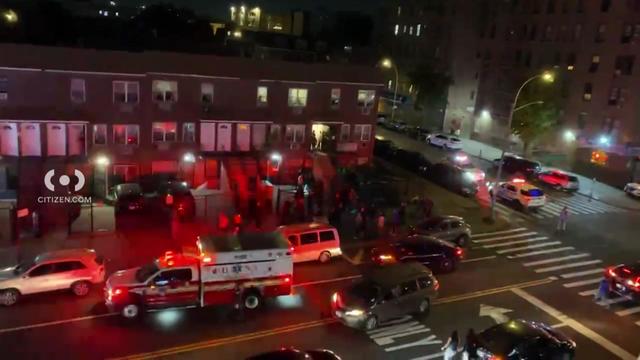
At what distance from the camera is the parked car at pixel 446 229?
29.5 m

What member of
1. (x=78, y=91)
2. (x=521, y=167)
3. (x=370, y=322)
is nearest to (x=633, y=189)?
(x=521, y=167)

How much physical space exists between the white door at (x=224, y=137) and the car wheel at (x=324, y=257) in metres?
12.7

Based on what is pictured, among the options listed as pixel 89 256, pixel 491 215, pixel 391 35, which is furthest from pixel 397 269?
pixel 391 35

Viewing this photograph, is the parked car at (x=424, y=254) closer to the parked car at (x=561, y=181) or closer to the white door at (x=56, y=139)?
the white door at (x=56, y=139)

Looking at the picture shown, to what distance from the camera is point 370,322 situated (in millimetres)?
19906

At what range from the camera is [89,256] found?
21797 mm

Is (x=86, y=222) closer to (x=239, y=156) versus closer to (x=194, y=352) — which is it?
(x=239, y=156)

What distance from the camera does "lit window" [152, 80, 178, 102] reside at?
110 feet

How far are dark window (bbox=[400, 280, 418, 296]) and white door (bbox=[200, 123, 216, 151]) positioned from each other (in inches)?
735

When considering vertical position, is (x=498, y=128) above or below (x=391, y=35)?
below

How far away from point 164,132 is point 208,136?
2657 millimetres

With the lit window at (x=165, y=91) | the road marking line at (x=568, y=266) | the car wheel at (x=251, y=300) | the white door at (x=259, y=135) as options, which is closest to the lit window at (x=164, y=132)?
the lit window at (x=165, y=91)

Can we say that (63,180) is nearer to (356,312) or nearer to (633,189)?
(356,312)

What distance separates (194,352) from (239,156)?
63.7 ft
